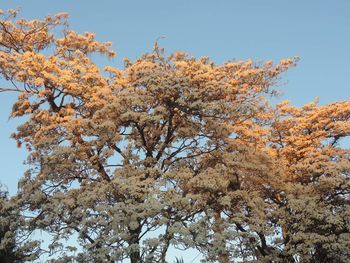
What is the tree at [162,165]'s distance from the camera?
14.2 meters

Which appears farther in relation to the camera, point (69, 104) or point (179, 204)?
point (69, 104)

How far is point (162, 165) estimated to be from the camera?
659 inches

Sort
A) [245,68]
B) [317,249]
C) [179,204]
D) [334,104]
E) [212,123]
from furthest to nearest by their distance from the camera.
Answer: [334,104] < [245,68] < [317,249] < [212,123] < [179,204]

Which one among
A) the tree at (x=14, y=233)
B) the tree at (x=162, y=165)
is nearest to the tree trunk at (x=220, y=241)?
the tree at (x=162, y=165)

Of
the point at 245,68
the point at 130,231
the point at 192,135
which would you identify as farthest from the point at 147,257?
the point at 245,68

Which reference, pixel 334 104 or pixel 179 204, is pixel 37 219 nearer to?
pixel 179 204

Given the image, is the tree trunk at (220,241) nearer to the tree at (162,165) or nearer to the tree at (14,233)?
the tree at (162,165)

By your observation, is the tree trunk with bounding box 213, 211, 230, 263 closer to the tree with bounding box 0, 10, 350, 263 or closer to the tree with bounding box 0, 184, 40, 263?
the tree with bounding box 0, 10, 350, 263

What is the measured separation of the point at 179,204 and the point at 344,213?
7.13 meters

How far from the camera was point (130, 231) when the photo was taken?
14242 mm

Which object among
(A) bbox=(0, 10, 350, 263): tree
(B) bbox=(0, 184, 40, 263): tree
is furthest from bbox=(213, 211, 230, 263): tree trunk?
(B) bbox=(0, 184, 40, 263): tree

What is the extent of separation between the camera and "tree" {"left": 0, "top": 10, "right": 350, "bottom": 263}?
559 inches

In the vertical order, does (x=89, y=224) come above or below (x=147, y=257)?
above

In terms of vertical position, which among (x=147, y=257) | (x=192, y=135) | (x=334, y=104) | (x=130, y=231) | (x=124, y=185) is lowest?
(x=147, y=257)
